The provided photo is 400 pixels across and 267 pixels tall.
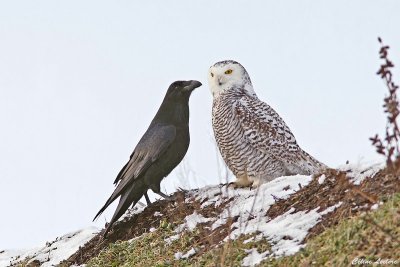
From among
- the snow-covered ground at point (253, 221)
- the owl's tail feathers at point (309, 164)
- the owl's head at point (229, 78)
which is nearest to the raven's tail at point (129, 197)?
the snow-covered ground at point (253, 221)

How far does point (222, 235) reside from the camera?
23.8 feet

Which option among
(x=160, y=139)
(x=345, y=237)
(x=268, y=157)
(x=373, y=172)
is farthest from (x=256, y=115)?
(x=345, y=237)

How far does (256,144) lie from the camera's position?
9258mm

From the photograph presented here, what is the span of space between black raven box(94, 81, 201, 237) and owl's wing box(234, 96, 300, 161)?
0.73m

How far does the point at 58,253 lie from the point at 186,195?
1688 millimetres

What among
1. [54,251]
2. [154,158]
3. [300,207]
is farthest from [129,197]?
[300,207]

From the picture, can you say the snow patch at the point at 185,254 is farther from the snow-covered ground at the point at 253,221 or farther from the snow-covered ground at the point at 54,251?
the snow-covered ground at the point at 54,251

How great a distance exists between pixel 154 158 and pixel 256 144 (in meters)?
1.18

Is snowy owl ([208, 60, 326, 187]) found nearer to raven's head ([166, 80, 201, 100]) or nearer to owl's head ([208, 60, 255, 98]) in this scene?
owl's head ([208, 60, 255, 98])

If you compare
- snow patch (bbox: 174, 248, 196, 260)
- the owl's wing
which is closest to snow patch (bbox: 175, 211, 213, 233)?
snow patch (bbox: 174, 248, 196, 260)

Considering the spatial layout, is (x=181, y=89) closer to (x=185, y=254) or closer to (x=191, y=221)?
(x=191, y=221)

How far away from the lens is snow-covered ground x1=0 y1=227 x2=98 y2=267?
31.0 ft

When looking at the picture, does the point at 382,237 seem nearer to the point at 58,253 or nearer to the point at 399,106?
the point at 399,106

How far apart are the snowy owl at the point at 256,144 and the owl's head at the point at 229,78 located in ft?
1.01
